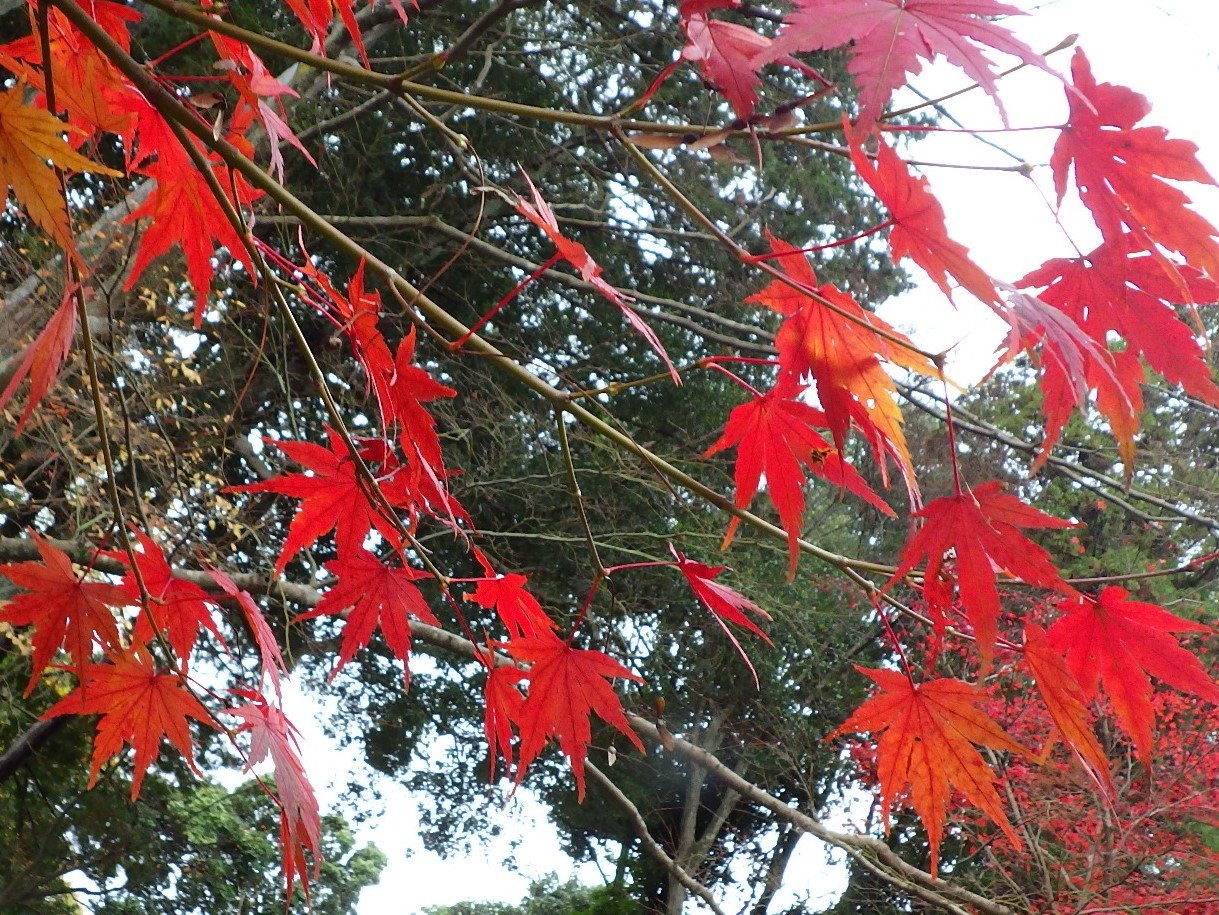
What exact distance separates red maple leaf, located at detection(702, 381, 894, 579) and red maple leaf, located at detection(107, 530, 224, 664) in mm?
391

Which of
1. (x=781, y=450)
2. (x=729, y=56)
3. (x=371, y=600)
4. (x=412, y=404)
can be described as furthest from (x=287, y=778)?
(x=729, y=56)

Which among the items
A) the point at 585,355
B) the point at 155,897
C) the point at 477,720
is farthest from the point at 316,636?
the point at 585,355

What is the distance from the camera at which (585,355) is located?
3.91 meters

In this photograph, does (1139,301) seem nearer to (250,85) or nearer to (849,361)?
(849,361)

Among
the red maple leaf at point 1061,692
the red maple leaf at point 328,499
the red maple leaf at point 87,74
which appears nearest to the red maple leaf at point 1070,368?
the red maple leaf at point 1061,692

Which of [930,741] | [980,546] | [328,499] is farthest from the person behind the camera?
[328,499]

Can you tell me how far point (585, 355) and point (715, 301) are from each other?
519 mm

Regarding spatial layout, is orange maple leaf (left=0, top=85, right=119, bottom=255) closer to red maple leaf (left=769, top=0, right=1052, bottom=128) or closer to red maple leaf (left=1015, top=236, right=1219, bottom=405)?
red maple leaf (left=769, top=0, right=1052, bottom=128)

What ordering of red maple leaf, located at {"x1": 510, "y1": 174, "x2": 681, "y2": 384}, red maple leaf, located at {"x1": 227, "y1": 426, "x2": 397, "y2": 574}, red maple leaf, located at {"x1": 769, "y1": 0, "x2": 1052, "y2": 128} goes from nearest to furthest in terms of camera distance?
red maple leaf, located at {"x1": 769, "y1": 0, "x2": 1052, "y2": 128}
red maple leaf, located at {"x1": 510, "y1": 174, "x2": 681, "y2": 384}
red maple leaf, located at {"x1": 227, "y1": 426, "x2": 397, "y2": 574}

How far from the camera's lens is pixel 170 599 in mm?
819

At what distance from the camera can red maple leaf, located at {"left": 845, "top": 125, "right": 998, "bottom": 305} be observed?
42cm

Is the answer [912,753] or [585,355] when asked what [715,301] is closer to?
[585,355]

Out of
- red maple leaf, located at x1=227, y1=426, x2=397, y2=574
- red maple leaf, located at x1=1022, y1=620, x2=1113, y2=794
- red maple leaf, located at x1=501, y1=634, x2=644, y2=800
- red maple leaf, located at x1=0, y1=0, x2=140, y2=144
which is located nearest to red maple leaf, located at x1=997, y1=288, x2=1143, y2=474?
red maple leaf, located at x1=1022, y1=620, x2=1113, y2=794

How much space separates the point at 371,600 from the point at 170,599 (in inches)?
7.0
